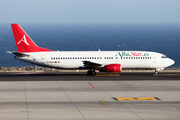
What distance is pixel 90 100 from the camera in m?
26.7

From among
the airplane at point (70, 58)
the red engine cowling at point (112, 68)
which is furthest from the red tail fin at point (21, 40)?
the red engine cowling at point (112, 68)

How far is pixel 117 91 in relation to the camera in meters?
31.5

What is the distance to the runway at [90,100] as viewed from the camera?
69.9 feet

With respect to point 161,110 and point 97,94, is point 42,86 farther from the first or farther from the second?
point 161,110

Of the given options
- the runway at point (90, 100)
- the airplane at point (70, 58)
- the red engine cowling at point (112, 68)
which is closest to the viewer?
the runway at point (90, 100)

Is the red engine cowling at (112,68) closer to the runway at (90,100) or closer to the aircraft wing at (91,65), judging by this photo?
the aircraft wing at (91,65)

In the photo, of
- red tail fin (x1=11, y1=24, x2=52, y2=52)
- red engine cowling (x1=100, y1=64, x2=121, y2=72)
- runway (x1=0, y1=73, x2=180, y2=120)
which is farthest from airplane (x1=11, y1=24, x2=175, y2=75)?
runway (x1=0, y1=73, x2=180, y2=120)

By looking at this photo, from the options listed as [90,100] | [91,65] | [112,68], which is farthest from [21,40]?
[90,100]

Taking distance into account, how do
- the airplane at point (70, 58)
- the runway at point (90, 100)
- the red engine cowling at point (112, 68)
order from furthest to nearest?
1. the airplane at point (70, 58)
2. the red engine cowling at point (112, 68)
3. the runway at point (90, 100)

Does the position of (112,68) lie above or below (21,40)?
below

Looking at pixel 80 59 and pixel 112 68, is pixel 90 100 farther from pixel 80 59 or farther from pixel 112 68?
pixel 80 59

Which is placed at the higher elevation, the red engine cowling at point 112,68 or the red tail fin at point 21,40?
the red tail fin at point 21,40

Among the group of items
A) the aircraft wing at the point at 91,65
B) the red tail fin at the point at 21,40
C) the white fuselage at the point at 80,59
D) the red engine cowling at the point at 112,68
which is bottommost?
the red engine cowling at the point at 112,68

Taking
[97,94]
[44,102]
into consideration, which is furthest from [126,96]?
[44,102]
